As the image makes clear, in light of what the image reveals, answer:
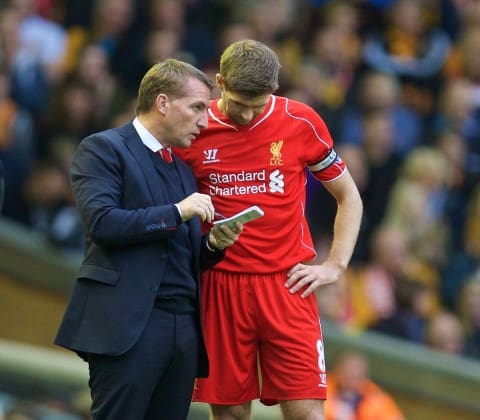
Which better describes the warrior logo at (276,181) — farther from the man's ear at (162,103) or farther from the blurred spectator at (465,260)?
the blurred spectator at (465,260)

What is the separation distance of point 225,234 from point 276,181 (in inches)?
22.9

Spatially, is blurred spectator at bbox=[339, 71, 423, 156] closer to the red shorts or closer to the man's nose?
the red shorts

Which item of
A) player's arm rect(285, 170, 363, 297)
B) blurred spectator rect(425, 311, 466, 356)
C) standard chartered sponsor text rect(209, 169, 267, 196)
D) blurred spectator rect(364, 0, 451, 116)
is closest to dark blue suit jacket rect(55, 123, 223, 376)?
standard chartered sponsor text rect(209, 169, 267, 196)

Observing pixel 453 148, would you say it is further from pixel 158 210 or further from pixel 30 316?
pixel 158 210

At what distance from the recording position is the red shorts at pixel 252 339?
6301 mm

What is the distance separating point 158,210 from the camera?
18.6ft

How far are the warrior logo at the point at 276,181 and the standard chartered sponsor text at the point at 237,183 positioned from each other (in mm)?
36

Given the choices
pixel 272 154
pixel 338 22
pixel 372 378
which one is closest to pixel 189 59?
pixel 338 22

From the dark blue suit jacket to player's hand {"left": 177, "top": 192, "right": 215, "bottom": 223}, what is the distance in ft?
0.16

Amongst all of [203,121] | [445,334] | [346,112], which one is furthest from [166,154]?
[346,112]

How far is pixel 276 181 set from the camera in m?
6.32

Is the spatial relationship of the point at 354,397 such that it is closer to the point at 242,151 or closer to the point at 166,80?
the point at 242,151

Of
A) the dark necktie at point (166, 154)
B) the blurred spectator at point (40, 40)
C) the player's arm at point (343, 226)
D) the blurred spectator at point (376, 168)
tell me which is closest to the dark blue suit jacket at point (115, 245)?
the dark necktie at point (166, 154)

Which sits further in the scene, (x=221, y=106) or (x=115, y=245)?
(x=221, y=106)
